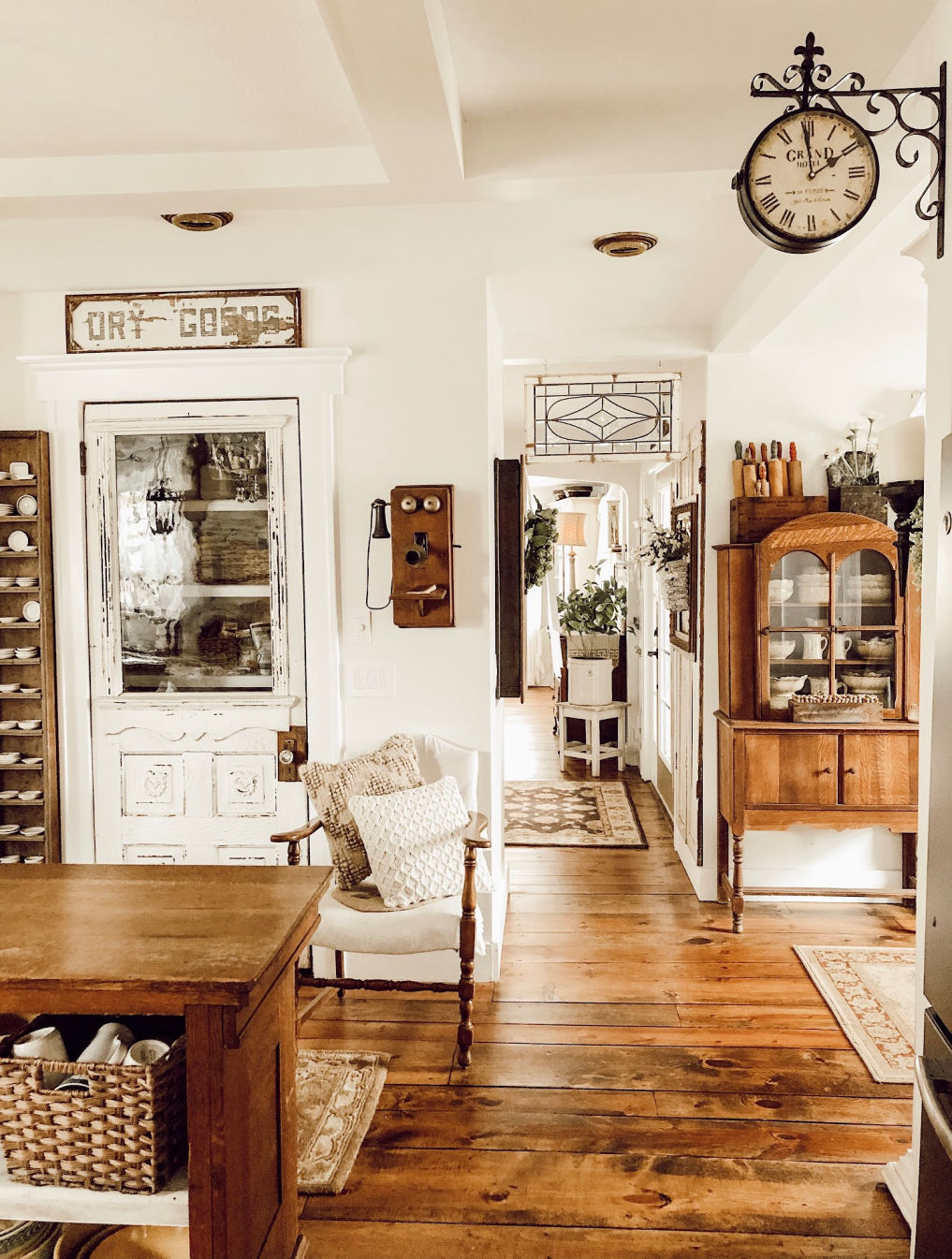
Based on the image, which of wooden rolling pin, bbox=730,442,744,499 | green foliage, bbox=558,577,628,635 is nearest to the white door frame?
wooden rolling pin, bbox=730,442,744,499

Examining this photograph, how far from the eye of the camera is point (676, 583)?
488cm

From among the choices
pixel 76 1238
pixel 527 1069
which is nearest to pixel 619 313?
pixel 527 1069

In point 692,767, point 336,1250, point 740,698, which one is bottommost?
point 336,1250

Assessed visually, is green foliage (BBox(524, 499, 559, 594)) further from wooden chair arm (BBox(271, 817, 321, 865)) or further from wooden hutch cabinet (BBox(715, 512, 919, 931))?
wooden chair arm (BBox(271, 817, 321, 865))

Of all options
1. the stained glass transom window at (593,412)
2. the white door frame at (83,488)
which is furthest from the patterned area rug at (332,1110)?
the stained glass transom window at (593,412)

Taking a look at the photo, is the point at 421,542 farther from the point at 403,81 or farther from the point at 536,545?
the point at 403,81

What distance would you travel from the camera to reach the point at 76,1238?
1864mm

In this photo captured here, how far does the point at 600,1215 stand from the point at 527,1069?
69 cm

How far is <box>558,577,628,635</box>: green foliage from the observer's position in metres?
7.54

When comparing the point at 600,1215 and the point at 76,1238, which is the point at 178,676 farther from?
the point at 600,1215

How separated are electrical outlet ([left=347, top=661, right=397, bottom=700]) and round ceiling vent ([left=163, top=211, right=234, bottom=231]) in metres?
1.59

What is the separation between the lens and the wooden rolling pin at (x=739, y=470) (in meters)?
4.30

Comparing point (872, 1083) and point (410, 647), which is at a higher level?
point (410, 647)

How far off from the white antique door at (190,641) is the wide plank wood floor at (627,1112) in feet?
2.90
